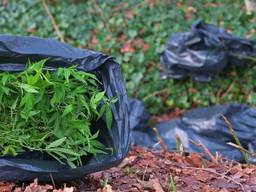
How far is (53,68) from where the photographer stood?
6.89 feet

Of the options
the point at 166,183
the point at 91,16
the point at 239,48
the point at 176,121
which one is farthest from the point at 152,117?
the point at 166,183

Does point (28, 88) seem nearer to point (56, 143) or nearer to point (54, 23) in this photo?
point (56, 143)

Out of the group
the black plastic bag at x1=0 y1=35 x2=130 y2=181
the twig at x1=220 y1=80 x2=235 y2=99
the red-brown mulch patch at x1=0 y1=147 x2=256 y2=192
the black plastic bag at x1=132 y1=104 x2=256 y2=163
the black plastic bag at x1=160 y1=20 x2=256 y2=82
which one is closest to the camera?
the black plastic bag at x1=0 y1=35 x2=130 y2=181

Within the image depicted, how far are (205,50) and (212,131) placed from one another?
1.04 m

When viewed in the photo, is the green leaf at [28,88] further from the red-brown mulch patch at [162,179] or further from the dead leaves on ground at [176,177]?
the dead leaves on ground at [176,177]

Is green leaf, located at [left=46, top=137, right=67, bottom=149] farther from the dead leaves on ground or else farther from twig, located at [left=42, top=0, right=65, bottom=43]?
twig, located at [left=42, top=0, right=65, bottom=43]

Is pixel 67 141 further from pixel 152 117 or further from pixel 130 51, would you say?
pixel 130 51

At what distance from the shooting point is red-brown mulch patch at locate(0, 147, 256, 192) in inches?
85.0

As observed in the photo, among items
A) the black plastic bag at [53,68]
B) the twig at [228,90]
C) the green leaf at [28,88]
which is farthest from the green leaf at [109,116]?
the twig at [228,90]

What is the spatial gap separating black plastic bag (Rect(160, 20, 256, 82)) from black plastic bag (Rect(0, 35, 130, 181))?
3.25 m

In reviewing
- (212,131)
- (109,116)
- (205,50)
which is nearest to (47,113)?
(109,116)

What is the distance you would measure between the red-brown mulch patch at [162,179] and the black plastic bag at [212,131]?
5.47 feet

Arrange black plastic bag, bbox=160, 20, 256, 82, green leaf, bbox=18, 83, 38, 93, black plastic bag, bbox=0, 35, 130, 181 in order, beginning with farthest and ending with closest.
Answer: black plastic bag, bbox=160, 20, 256, 82
black plastic bag, bbox=0, 35, 130, 181
green leaf, bbox=18, 83, 38, 93

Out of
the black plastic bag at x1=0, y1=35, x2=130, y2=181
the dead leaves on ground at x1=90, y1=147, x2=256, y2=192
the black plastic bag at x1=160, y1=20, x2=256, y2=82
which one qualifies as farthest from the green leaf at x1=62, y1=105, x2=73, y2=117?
the black plastic bag at x1=160, y1=20, x2=256, y2=82
